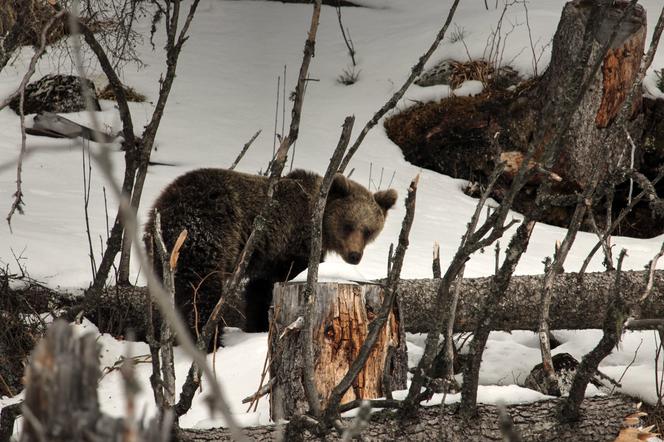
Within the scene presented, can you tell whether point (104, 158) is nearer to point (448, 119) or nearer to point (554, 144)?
point (554, 144)

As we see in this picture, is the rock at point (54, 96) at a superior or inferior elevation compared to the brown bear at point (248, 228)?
superior

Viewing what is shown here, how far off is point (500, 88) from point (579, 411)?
8.70m

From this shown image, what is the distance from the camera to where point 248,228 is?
5711mm

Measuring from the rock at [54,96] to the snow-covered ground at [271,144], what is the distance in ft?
0.83

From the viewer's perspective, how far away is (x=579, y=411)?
2.73 metres

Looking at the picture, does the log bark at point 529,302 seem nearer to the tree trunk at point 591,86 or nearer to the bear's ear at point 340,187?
the bear's ear at point 340,187

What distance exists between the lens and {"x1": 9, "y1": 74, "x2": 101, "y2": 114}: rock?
10398 millimetres

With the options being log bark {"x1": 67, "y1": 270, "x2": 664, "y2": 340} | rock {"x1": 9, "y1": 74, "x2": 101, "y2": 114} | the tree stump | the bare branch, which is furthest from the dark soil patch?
the tree stump

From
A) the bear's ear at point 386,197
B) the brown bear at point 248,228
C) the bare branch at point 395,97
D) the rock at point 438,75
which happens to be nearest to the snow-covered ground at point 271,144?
the rock at point 438,75

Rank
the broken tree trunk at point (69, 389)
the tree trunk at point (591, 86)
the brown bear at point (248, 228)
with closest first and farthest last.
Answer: the broken tree trunk at point (69, 389) → the brown bear at point (248, 228) → the tree trunk at point (591, 86)

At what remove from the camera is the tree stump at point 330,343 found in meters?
3.44

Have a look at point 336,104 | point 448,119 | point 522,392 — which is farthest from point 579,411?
point 336,104

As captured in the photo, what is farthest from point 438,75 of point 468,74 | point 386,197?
point 386,197

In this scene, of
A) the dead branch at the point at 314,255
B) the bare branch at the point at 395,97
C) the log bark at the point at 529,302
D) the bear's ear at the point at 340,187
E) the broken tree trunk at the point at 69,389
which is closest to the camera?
the broken tree trunk at the point at 69,389
